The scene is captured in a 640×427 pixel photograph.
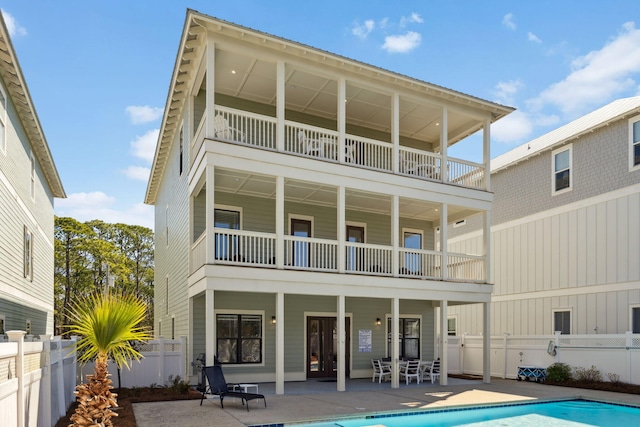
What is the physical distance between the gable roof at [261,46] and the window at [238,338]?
681 centimetres

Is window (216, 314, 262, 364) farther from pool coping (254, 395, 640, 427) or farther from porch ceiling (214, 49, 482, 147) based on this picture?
porch ceiling (214, 49, 482, 147)

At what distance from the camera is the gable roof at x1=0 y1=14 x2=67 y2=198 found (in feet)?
36.3

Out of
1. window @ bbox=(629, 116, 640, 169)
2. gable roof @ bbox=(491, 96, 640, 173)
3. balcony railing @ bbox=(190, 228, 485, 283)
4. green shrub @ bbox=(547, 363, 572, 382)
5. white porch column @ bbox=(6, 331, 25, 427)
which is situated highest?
gable roof @ bbox=(491, 96, 640, 173)

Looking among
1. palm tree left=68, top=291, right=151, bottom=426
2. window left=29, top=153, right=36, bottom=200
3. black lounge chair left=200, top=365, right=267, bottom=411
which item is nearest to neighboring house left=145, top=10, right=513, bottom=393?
black lounge chair left=200, top=365, right=267, bottom=411

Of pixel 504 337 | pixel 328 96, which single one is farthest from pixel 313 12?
pixel 504 337

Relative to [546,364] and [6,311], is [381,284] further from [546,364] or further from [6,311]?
[6,311]

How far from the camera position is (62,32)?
23531 millimetres

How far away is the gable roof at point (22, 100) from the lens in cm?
1108

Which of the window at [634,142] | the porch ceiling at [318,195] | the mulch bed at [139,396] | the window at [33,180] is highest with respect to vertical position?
the window at [634,142]

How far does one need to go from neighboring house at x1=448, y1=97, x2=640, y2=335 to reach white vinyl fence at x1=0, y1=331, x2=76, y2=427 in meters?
Answer: 15.4

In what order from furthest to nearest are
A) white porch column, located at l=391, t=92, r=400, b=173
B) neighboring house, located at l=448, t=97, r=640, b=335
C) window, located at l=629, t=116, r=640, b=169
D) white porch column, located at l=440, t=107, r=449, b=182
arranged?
neighboring house, located at l=448, t=97, r=640, b=335
window, located at l=629, t=116, r=640, b=169
white porch column, located at l=440, t=107, r=449, b=182
white porch column, located at l=391, t=92, r=400, b=173

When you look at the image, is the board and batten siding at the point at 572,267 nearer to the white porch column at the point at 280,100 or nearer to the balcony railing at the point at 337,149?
the balcony railing at the point at 337,149

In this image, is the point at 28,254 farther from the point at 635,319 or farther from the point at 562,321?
the point at 635,319

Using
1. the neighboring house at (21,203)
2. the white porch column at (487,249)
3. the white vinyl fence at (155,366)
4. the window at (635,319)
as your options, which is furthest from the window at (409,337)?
the neighboring house at (21,203)
